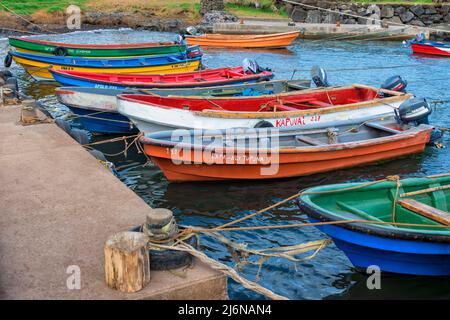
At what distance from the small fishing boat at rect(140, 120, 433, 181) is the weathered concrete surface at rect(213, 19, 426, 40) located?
84.1 feet

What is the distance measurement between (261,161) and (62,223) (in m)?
5.17

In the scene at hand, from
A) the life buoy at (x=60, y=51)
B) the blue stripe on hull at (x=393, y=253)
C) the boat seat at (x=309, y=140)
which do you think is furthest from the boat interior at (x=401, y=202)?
the life buoy at (x=60, y=51)

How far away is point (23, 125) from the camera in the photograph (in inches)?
385

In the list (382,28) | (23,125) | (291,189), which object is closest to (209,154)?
(291,189)

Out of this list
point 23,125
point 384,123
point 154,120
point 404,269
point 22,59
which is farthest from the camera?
point 22,59

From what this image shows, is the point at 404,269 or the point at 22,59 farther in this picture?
the point at 22,59

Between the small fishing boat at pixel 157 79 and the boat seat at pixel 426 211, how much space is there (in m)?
8.99

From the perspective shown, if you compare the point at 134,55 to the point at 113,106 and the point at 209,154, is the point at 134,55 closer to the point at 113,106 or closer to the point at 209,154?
the point at 113,106

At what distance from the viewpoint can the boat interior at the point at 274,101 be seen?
12312 mm

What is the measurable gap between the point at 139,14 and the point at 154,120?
116 feet

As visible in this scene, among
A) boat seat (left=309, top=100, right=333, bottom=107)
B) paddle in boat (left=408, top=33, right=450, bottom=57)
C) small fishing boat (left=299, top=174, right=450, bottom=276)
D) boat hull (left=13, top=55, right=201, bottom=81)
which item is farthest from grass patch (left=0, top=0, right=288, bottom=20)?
small fishing boat (left=299, top=174, right=450, bottom=276)

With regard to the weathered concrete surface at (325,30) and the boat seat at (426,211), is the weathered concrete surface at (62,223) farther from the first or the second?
the weathered concrete surface at (325,30)

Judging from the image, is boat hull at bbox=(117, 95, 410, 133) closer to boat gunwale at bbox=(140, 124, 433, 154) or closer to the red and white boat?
boat gunwale at bbox=(140, 124, 433, 154)
